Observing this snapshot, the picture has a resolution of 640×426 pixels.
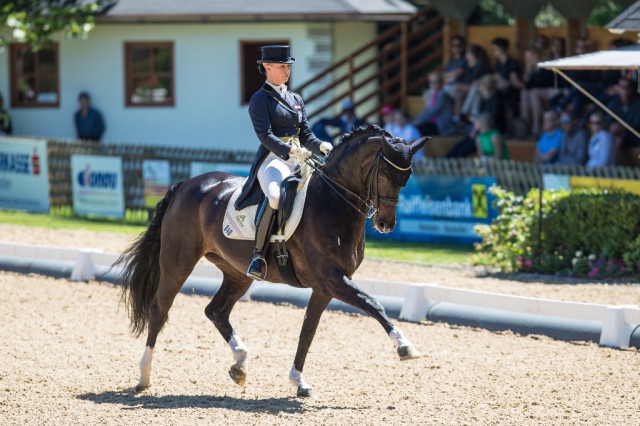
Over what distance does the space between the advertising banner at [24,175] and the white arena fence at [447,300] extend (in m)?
7.05

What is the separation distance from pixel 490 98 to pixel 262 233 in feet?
38.5

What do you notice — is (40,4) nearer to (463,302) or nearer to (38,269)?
(38,269)

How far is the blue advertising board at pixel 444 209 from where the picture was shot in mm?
16750

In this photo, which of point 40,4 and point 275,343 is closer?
point 275,343

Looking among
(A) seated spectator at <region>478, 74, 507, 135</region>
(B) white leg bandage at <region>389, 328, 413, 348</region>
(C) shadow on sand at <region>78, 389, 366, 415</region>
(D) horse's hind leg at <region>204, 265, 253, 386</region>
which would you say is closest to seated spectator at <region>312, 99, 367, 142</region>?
(A) seated spectator at <region>478, 74, 507, 135</region>

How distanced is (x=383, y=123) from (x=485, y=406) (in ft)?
46.8

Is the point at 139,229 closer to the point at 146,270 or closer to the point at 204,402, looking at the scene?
the point at 146,270

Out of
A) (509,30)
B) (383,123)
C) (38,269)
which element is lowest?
(38,269)

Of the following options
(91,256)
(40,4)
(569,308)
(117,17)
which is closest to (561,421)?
(569,308)

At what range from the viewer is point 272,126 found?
880cm

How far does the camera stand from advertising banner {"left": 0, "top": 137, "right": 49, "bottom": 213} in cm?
2180

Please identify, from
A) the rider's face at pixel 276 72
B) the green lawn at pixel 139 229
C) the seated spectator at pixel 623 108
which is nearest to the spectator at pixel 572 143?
the seated spectator at pixel 623 108

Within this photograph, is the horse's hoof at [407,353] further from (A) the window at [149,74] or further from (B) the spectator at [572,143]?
(A) the window at [149,74]

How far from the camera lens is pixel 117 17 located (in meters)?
25.0
